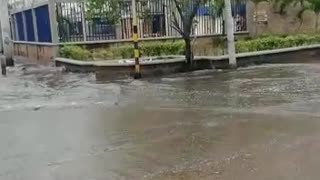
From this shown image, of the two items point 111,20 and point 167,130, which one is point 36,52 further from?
point 167,130

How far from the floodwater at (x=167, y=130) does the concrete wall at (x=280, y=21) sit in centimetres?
955

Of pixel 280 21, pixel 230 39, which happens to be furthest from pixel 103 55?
pixel 280 21

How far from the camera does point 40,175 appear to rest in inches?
251

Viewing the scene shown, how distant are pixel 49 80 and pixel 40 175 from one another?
10698 mm

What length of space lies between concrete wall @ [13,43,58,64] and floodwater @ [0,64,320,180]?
7.66 meters

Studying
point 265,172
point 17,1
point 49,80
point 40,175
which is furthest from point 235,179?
point 17,1

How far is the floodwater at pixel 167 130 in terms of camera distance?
6.41 meters

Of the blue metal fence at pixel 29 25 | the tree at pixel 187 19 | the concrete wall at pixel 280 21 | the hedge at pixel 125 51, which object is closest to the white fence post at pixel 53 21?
the hedge at pixel 125 51

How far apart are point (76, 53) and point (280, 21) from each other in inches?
378

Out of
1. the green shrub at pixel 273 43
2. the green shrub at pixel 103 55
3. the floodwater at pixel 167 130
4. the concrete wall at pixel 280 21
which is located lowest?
the floodwater at pixel 167 130

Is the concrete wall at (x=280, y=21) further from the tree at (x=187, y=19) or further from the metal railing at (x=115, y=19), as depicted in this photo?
the tree at (x=187, y=19)

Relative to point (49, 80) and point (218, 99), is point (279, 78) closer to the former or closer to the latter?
point (218, 99)

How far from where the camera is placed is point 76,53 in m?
20.1

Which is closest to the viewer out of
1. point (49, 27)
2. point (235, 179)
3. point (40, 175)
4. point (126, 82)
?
point (235, 179)
